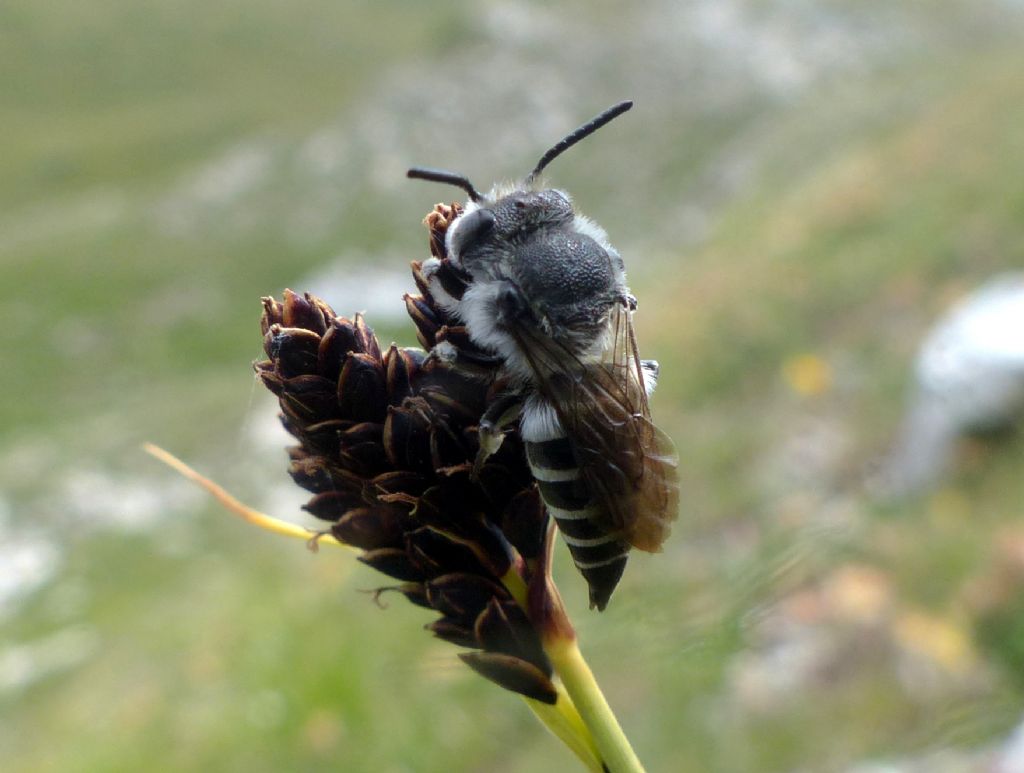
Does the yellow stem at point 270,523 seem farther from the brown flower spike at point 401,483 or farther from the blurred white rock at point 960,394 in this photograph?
the blurred white rock at point 960,394

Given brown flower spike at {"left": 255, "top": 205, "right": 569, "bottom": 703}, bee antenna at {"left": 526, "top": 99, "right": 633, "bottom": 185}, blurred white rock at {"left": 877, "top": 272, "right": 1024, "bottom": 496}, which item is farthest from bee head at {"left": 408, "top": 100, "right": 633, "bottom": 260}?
blurred white rock at {"left": 877, "top": 272, "right": 1024, "bottom": 496}

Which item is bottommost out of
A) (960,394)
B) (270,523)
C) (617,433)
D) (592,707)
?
(592,707)

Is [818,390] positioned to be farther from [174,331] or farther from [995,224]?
[174,331]

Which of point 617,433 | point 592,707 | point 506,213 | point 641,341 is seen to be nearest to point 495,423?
point 617,433

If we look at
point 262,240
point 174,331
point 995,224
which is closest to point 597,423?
point 995,224

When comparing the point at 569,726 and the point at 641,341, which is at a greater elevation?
the point at 641,341

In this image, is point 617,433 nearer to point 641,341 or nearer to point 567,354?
point 567,354

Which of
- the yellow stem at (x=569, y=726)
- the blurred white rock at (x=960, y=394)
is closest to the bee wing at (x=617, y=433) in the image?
the yellow stem at (x=569, y=726)
